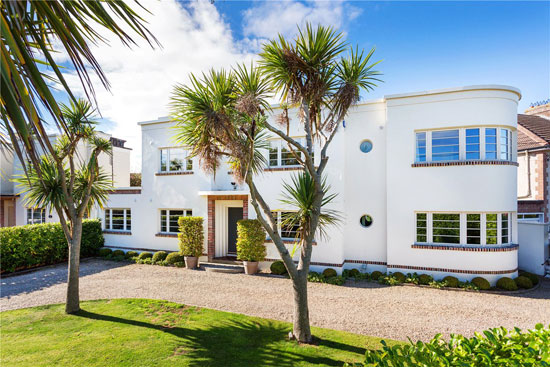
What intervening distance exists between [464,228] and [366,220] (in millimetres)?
3828

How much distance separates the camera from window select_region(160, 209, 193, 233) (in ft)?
56.2

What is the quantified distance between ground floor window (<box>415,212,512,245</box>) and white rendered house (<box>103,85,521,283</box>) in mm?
37

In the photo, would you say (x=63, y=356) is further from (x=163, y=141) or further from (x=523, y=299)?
(x=523, y=299)

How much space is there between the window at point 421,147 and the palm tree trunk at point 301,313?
8.68m

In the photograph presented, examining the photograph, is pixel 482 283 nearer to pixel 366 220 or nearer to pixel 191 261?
pixel 366 220

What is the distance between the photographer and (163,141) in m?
17.2

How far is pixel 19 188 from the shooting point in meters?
21.2

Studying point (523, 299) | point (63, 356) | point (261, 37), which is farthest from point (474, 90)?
point (63, 356)

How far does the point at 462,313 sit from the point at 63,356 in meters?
10.6

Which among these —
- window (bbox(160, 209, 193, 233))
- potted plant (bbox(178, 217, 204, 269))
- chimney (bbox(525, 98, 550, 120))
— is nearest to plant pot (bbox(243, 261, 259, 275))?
potted plant (bbox(178, 217, 204, 269))

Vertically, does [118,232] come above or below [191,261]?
above

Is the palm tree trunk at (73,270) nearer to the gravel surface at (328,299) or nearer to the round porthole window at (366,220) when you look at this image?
the gravel surface at (328,299)

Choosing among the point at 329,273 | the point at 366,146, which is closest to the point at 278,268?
the point at 329,273

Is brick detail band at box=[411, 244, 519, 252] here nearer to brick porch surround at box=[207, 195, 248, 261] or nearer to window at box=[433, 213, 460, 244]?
window at box=[433, 213, 460, 244]
